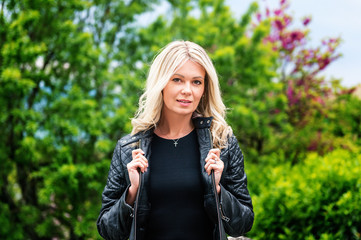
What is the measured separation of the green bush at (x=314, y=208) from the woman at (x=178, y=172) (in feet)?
7.81

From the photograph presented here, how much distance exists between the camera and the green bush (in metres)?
4.18

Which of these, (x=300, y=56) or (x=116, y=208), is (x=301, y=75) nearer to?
(x=300, y=56)

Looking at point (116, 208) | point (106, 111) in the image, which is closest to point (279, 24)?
point (106, 111)

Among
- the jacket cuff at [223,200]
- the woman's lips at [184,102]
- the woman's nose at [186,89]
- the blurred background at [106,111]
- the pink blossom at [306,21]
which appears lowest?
the jacket cuff at [223,200]

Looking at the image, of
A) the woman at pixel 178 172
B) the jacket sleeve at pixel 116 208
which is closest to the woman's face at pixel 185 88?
the woman at pixel 178 172

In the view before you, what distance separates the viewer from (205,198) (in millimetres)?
2168

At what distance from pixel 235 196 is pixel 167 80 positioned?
837 mm

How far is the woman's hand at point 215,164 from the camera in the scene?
2.05m

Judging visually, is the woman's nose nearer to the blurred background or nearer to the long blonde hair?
the long blonde hair

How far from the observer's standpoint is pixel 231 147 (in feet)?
7.69

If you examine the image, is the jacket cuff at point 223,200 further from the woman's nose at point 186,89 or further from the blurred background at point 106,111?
the blurred background at point 106,111

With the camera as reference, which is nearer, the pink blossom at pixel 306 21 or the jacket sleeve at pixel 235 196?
the jacket sleeve at pixel 235 196

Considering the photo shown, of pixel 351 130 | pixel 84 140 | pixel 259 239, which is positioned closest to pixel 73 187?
pixel 84 140

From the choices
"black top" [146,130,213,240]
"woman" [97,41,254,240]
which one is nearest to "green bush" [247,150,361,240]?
"woman" [97,41,254,240]
